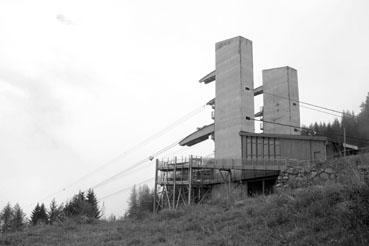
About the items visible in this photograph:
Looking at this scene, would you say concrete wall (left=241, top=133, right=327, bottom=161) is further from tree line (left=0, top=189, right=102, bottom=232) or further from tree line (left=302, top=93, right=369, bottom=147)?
tree line (left=302, top=93, right=369, bottom=147)

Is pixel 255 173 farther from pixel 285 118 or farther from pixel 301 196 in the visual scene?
pixel 301 196

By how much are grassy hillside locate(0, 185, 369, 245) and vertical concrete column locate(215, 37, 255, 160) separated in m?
25.9

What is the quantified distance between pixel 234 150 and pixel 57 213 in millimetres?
18439

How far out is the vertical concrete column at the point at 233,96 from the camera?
4362cm

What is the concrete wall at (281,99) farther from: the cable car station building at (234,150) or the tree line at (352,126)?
the tree line at (352,126)

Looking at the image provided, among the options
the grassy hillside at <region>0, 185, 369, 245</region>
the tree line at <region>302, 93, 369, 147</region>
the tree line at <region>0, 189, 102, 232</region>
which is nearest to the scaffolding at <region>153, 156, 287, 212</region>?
the tree line at <region>0, 189, 102, 232</region>

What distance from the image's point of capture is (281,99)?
55.2m

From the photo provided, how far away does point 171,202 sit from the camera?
41.7 m

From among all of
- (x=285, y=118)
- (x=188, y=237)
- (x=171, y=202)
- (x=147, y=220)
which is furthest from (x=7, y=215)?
(x=188, y=237)

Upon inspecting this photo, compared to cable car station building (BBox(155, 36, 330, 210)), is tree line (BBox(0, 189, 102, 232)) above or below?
below

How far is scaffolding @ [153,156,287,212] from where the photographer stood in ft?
129

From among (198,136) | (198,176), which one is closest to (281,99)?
(198,136)

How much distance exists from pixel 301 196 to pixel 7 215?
71.0m

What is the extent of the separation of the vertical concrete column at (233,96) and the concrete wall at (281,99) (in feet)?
35.7
